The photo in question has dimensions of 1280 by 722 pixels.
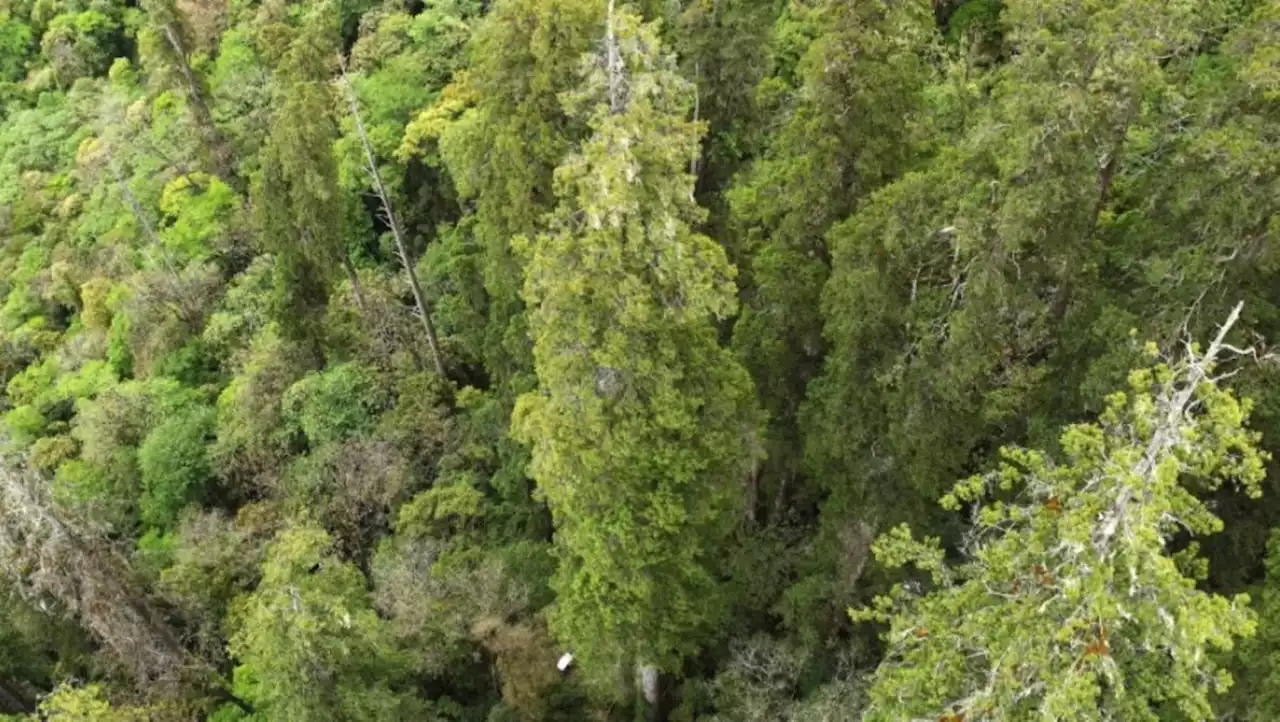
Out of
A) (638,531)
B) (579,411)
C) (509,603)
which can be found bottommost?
(509,603)

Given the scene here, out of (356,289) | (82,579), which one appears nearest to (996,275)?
(82,579)

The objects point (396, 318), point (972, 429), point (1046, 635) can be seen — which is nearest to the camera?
point (1046, 635)

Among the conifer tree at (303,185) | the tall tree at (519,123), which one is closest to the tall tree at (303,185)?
the conifer tree at (303,185)

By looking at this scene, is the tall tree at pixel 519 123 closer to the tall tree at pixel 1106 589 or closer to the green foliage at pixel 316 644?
the green foliage at pixel 316 644

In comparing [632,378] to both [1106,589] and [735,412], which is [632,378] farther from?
[1106,589]

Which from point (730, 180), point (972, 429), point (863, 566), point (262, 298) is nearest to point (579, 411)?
point (972, 429)

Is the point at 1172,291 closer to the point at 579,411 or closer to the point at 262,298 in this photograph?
Answer: the point at 579,411
